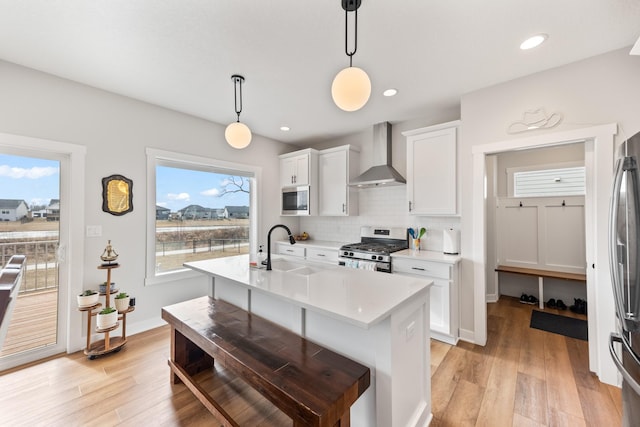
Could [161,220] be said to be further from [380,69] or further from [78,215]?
[380,69]

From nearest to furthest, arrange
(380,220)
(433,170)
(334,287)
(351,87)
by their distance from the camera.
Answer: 1. (351,87)
2. (334,287)
3. (433,170)
4. (380,220)

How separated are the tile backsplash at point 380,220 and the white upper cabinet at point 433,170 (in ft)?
1.23

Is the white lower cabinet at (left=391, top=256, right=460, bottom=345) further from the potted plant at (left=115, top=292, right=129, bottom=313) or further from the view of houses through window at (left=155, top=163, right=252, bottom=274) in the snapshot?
the potted plant at (left=115, top=292, right=129, bottom=313)

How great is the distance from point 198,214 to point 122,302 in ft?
4.69

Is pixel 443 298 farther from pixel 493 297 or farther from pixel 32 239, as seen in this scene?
pixel 32 239

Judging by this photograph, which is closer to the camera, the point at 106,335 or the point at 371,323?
the point at 371,323

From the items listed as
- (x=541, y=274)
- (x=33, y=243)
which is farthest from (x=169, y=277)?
(x=541, y=274)

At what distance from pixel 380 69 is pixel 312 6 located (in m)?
0.94

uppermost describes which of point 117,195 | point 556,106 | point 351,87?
point 556,106

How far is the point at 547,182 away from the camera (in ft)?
12.3

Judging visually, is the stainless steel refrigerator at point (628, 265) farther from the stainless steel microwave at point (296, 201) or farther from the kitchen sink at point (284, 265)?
the stainless steel microwave at point (296, 201)

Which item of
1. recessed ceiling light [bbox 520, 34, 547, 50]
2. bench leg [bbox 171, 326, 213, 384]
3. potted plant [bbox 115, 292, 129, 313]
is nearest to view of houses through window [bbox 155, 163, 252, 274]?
potted plant [bbox 115, 292, 129, 313]

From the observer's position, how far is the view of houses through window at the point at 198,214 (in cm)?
334

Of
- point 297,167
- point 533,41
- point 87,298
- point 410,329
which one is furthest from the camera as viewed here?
point 297,167
